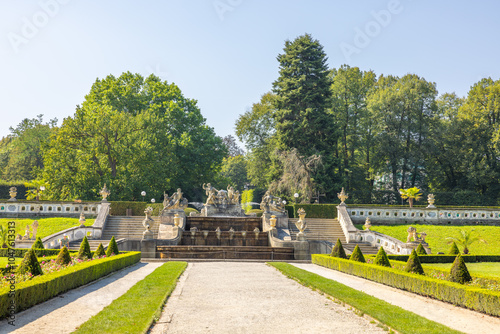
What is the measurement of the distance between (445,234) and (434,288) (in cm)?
2373

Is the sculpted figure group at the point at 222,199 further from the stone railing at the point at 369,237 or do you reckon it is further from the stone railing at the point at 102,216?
the stone railing at the point at 369,237

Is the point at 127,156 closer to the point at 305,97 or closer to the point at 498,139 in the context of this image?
the point at 305,97

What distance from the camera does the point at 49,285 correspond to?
38.9 ft

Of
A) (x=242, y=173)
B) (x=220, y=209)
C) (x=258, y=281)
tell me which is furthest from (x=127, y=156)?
(x=242, y=173)

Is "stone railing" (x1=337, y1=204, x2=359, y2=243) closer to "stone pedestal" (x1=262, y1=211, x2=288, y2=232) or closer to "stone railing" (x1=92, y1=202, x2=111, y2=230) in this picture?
"stone pedestal" (x1=262, y1=211, x2=288, y2=232)

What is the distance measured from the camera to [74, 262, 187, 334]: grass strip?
353 inches

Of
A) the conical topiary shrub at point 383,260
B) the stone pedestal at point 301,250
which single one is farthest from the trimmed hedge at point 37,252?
the conical topiary shrub at point 383,260

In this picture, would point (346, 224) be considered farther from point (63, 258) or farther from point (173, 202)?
point (63, 258)

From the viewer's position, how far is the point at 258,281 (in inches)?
651

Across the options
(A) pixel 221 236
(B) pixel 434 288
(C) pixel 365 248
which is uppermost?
(A) pixel 221 236

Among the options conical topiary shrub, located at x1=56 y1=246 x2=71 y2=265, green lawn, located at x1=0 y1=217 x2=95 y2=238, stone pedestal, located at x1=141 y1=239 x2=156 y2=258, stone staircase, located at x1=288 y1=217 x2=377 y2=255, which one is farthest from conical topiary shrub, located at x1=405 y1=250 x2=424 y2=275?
green lawn, located at x1=0 y1=217 x2=95 y2=238

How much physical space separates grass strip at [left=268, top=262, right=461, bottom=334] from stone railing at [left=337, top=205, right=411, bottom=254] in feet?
49.1

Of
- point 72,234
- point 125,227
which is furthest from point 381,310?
point 125,227

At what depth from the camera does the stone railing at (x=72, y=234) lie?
29080 millimetres
